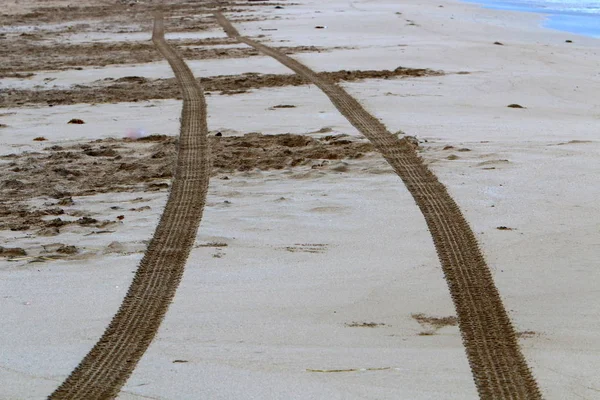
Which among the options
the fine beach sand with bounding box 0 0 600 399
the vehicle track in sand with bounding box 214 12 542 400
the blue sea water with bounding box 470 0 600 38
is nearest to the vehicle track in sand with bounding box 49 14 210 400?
the fine beach sand with bounding box 0 0 600 399

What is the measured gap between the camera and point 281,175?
26.3 ft

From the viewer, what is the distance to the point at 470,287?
17.5ft

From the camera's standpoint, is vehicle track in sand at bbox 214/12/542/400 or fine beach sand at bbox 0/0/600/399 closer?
vehicle track in sand at bbox 214/12/542/400

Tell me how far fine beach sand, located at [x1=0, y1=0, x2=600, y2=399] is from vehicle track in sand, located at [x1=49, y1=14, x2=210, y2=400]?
0.08 m

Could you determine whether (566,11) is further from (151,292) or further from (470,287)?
(151,292)

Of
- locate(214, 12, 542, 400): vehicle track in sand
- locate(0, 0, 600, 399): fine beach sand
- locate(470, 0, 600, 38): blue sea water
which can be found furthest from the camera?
locate(470, 0, 600, 38): blue sea water

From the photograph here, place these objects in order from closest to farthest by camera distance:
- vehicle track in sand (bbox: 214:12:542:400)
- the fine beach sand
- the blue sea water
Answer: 1. vehicle track in sand (bbox: 214:12:542:400)
2. the fine beach sand
3. the blue sea water

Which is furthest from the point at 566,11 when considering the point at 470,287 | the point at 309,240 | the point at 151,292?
the point at 151,292

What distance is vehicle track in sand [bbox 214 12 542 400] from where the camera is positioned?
167 inches

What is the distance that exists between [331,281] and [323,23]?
17.5 metres

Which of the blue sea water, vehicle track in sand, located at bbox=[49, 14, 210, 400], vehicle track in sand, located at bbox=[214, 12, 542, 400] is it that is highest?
vehicle track in sand, located at bbox=[214, 12, 542, 400]

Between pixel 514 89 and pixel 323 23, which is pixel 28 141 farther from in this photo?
pixel 323 23

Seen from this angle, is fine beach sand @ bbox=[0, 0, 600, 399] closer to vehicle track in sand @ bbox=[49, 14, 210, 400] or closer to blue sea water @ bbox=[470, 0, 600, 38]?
vehicle track in sand @ bbox=[49, 14, 210, 400]

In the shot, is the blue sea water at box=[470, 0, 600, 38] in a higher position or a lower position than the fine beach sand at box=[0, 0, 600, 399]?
lower
